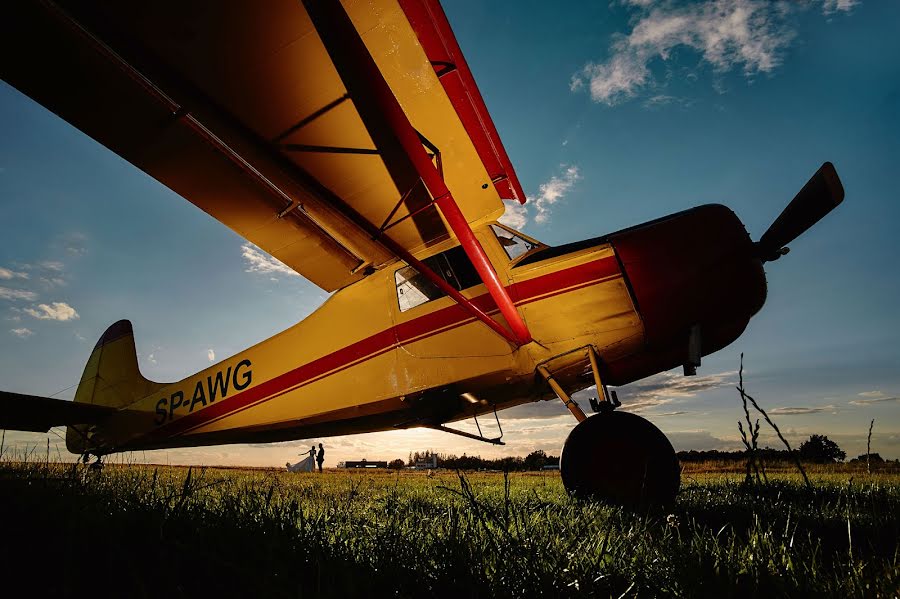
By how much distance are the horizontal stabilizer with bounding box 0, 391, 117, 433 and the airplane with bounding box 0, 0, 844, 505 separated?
58 mm

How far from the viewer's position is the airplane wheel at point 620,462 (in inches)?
101

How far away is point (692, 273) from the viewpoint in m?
3.00

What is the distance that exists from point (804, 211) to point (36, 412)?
8.16 metres

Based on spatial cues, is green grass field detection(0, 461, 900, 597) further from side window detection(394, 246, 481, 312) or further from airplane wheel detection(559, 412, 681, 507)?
side window detection(394, 246, 481, 312)

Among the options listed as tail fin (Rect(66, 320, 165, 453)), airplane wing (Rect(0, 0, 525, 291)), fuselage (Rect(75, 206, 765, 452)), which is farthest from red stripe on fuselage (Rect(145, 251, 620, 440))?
tail fin (Rect(66, 320, 165, 453))

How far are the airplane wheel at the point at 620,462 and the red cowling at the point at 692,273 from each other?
0.85 m

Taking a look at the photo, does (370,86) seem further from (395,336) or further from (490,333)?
(395,336)

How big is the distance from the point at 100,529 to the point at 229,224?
3.39 metres

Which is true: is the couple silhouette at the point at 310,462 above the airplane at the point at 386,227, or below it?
below

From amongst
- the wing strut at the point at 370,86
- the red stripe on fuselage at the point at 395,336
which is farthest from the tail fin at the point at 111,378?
the wing strut at the point at 370,86

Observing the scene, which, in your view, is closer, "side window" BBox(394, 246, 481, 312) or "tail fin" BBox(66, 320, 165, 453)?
"side window" BBox(394, 246, 481, 312)

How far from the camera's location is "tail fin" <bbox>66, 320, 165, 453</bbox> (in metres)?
6.58

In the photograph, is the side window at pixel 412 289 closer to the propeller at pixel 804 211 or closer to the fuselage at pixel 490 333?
the fuselage at pixel 490 333

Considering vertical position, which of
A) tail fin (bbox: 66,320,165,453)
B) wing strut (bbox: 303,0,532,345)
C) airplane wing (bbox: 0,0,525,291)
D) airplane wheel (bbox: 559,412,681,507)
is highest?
airplane wing (bbox: 0,0,525,291)
